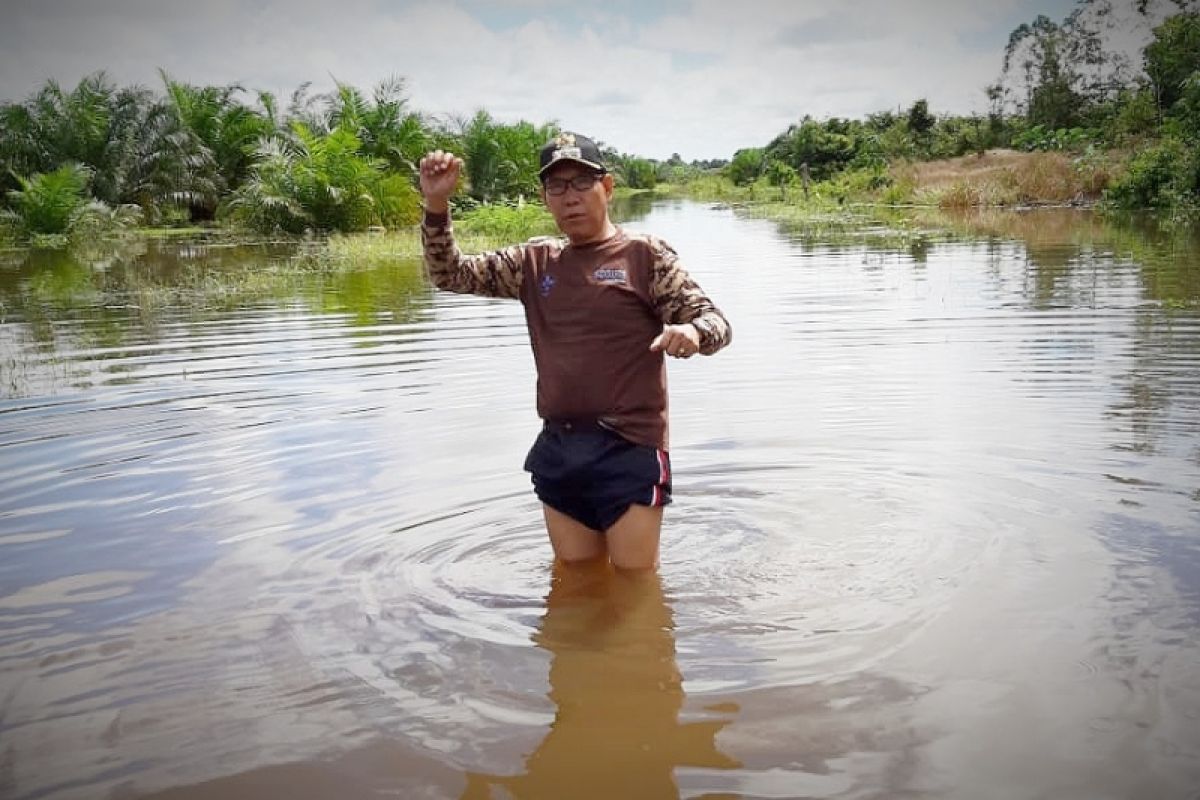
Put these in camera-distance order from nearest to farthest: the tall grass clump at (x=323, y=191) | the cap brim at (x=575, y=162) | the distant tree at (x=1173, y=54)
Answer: the cap brim at (x=575, y=162) < the tall grass clump at (x=323, y=191) < the distant tree at (x=1173, y=54)

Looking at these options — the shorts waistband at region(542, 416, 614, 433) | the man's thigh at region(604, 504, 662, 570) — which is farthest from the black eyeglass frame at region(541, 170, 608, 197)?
the man's thigh at region(604, 504, 662, 570)

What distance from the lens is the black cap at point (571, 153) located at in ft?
11.0

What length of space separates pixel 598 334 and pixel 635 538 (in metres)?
0.74

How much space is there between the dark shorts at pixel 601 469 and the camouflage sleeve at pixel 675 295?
1.41 ft

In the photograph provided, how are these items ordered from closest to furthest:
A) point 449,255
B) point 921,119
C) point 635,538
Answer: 1. point 635,538
2. point 449,255
3. point 921,119

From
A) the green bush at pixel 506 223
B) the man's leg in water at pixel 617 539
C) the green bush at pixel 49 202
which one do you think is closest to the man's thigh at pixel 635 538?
the man's leg in water at pixel 617 539

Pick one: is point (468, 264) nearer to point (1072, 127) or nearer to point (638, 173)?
point (1072, 127)

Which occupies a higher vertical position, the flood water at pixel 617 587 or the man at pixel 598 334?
the man at pixel 598 334

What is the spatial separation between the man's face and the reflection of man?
1.26m

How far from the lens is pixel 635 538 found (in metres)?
3.58

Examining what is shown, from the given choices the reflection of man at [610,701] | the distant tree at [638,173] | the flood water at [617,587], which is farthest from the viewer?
the distant tree at [638,173]

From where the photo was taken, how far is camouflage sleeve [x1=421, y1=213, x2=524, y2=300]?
3.63 m

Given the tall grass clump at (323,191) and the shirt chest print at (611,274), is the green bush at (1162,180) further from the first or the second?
the shirt chest print at (611,274)

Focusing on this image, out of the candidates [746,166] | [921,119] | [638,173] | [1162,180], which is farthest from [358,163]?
[638,173]
